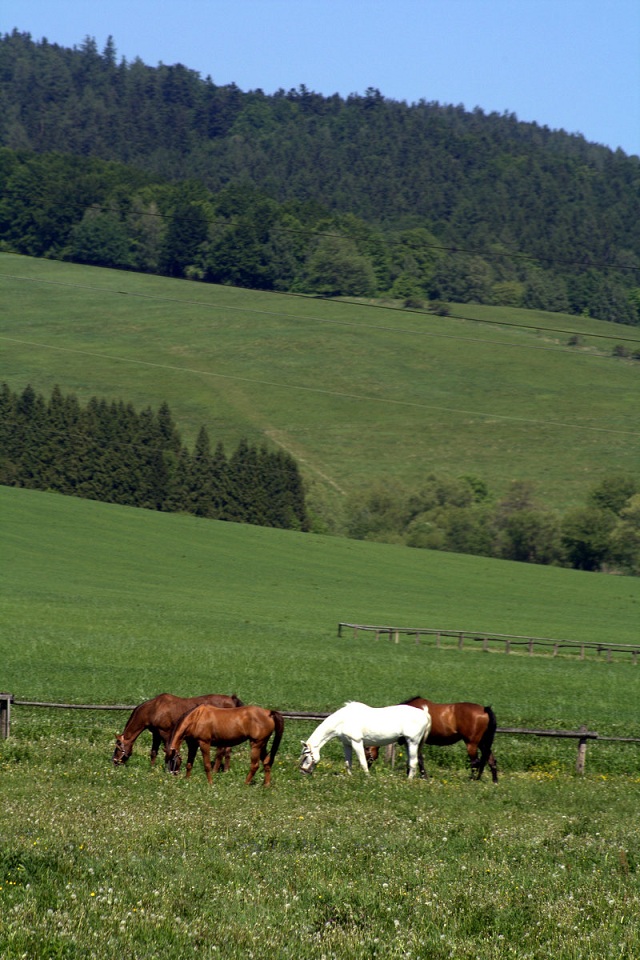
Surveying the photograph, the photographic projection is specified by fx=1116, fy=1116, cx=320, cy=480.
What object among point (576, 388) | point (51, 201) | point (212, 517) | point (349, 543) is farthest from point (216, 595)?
point (51, 201)

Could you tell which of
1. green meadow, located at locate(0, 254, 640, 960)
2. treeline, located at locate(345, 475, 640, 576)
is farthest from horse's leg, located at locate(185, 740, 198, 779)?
treeline, located at locate(345, 475, 640, 576)

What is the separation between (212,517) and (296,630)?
4834 cm

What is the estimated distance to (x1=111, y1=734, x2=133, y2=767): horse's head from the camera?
17281 mm

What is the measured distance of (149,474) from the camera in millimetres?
101688

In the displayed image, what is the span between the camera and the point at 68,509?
3531 inches

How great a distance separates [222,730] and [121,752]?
5.75ft

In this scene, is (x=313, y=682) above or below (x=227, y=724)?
below

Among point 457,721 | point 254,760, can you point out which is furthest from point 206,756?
point 457,721

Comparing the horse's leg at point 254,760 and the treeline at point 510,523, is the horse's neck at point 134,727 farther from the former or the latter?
the treeline at point 510,523

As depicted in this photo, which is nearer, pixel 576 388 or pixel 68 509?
pixel 68 509

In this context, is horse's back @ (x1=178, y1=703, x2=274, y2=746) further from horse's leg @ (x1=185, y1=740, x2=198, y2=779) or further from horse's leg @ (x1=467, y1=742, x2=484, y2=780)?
horse's leg @ (x1=467, y1=742, x2=484, y2=780)

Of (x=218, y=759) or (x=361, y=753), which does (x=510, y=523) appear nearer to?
(x=361, y=753)

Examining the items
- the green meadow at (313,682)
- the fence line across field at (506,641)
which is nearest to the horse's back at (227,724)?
the green meadow at (313,682)

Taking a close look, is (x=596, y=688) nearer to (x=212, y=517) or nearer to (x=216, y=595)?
(x=216, y=595)
